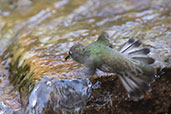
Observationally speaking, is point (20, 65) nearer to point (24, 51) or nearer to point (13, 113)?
point (24, 51)

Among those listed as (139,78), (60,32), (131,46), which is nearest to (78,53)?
(131,46)

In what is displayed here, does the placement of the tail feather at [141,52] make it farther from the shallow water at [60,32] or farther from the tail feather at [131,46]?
the shallow water at [60,32]

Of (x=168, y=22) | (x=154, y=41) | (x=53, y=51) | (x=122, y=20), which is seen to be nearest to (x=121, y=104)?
(x=154, y=41)

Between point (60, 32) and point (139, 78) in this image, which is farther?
point (60, 32)

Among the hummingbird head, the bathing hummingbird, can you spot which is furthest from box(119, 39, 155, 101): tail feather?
the hummingbird head

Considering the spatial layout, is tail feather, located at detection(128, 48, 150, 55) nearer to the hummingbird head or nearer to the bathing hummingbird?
the bathing hummingbird

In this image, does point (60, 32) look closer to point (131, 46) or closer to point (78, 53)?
point (78, 53)
